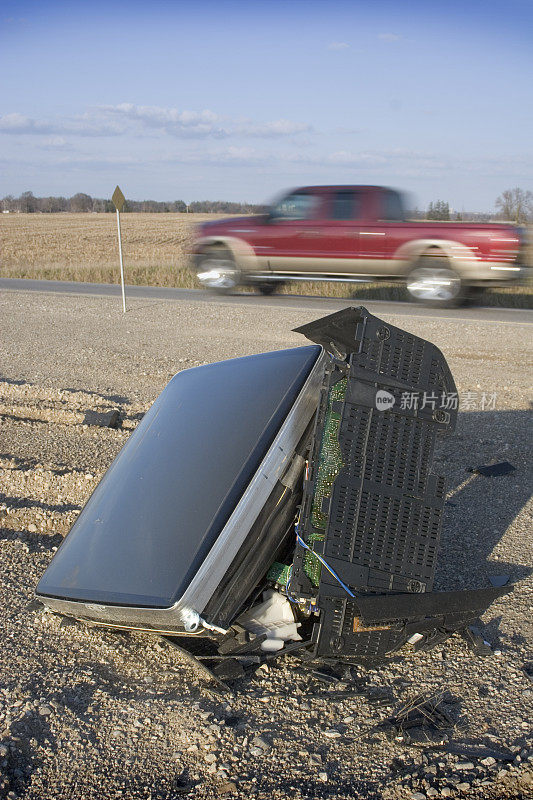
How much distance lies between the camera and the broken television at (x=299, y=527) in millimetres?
2881

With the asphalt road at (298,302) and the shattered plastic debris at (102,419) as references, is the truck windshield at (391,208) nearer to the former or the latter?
the asphalt road at (298,302)

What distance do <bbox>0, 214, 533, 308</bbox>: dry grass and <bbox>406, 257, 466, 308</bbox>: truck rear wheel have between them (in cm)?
242

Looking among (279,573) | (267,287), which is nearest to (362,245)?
(267,287)

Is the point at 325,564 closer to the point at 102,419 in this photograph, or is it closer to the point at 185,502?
the point at 185,502

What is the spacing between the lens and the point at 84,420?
23.3 ft

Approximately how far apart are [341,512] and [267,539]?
1.14 feet

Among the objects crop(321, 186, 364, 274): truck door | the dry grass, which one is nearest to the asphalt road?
crop(321, 186, 364, 274): truck door

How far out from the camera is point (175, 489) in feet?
10.5

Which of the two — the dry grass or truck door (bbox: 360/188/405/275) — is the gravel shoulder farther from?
the dry grass

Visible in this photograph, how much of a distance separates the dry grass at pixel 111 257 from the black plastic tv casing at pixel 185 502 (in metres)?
14.4

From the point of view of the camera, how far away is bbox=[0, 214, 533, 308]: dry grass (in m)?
19.1

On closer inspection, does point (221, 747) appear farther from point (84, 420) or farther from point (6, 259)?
point (6, 259)

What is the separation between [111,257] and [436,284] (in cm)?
2379

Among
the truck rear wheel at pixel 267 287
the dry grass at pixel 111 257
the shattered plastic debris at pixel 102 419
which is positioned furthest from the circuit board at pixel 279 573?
the dry grass at pixel 111 257
